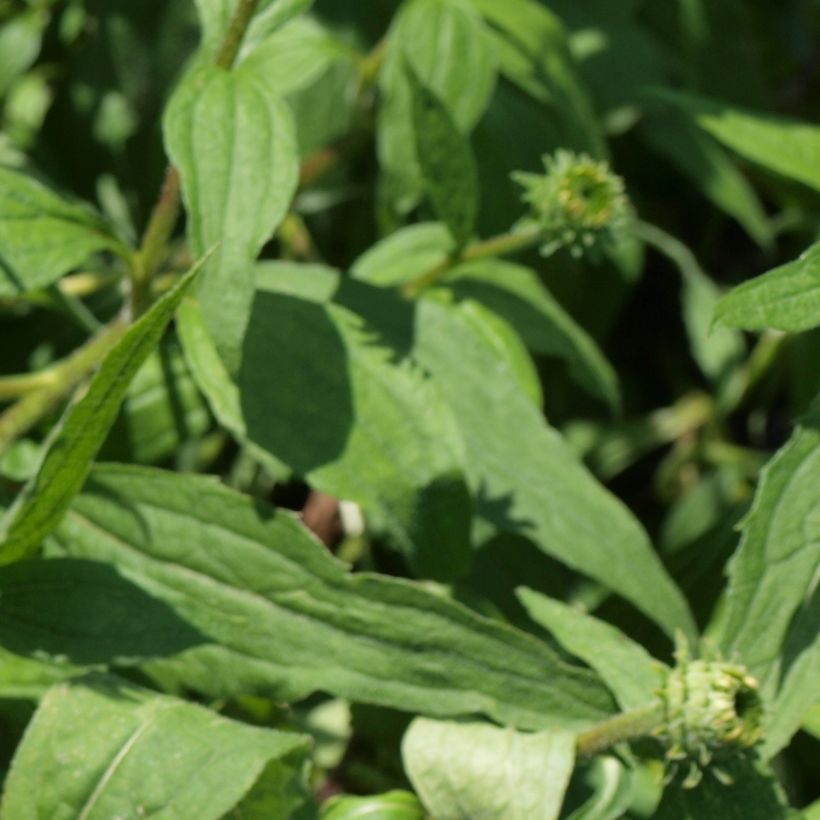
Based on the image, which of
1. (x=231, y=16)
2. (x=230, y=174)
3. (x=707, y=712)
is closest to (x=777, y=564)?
(x=707, y=712)


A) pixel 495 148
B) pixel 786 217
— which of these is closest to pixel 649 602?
pixel 495 148

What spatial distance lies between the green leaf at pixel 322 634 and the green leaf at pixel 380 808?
0.36 feet

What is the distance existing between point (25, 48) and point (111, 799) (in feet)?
4.00

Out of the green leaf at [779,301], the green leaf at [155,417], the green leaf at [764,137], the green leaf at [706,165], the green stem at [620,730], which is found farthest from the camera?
the green leaf at [706,165]

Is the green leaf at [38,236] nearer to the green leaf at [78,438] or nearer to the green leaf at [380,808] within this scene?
the green leaf at [78,438]

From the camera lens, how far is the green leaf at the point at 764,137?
66.5 inches

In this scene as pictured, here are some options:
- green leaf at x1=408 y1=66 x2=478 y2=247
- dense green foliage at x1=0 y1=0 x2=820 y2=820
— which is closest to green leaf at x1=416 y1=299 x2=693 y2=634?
dense green foliage at x1=0 y1=0 x2=820 y2=820

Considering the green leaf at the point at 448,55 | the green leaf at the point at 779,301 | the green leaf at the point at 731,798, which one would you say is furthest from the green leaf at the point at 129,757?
the green leaf at the point at 448,55

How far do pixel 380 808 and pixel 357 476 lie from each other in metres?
0.32

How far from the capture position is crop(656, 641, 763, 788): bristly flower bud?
1.19m

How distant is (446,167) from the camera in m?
1.54

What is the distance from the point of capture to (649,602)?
4.78 feet

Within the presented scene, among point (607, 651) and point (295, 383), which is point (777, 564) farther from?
point (295, 383)

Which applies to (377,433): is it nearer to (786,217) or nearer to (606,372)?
(606,372)
